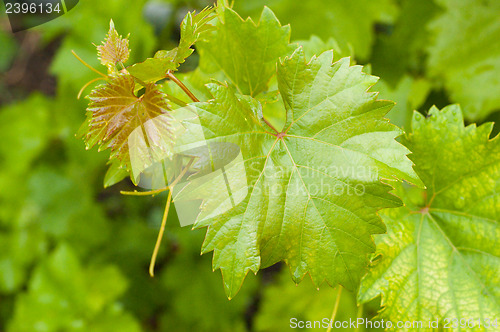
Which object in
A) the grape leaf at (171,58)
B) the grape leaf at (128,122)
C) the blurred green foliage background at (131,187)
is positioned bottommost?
the blurred green foliage background at (131,187)

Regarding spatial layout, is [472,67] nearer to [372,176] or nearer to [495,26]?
[495,26]

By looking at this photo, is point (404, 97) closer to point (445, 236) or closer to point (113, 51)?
point (445, 236)

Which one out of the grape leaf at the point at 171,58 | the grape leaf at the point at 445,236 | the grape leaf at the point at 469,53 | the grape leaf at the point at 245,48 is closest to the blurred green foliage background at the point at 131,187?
the grape leaf at the point at 469,53

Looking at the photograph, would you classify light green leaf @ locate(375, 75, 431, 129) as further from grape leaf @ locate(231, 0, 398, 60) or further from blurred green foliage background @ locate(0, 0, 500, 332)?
grape leaf @ locate(231, 0, 398, 60)

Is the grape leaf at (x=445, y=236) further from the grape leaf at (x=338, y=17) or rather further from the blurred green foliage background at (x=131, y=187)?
the grape leaf at (x=338, y=17)

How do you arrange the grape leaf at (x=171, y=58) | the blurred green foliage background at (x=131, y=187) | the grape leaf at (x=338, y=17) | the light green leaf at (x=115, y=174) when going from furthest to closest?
1. the grape leaf at (x=338, y=17)
2. the blurred green foliage background at (x=131, y=187)
3. the light green leaf at (x=115, y=174)
4. the grape leaf at (x=171, y=58)

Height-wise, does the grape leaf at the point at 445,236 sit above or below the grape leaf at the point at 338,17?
below

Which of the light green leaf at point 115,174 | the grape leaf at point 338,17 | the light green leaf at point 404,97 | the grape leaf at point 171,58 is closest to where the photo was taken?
the grape leaf at point 171,58
